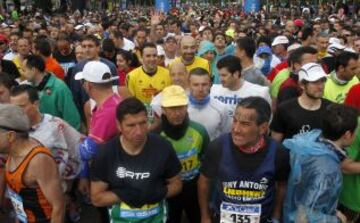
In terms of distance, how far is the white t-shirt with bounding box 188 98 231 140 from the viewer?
4746 mm

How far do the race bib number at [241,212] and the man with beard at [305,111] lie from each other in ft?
4.29

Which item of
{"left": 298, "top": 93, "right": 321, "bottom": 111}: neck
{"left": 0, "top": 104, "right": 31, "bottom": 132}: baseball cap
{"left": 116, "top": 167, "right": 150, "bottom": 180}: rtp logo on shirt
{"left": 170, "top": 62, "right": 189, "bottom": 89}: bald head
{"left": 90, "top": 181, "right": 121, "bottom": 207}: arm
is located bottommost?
{"left": 90, "top": 181, "right": 121, "bottom": 207}: arm

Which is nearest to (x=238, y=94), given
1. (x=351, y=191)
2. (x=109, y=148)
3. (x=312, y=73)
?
(x=312, y=73)

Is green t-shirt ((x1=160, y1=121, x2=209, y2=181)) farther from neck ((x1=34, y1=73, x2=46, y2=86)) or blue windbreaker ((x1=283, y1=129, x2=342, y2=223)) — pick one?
neck ((x1=34, y1=73, x2=46, y2=86))

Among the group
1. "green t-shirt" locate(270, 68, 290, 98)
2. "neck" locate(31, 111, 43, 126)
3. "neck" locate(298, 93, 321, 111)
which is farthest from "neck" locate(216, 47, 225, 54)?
"neck" locate(31, 111, 43, 126)

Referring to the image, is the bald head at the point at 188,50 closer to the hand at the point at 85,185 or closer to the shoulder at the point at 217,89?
the shoulder at the point at 217,89

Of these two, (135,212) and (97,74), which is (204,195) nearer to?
(135,212)

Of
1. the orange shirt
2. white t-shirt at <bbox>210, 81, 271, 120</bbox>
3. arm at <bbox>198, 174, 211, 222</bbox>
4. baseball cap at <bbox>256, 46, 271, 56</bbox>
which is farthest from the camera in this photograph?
baseball cap at <bbox>256, 46, 271, 56</bbox>

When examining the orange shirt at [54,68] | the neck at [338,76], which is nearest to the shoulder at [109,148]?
the neck at [338,76]

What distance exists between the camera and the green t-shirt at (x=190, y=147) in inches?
165

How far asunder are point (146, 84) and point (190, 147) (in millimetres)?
2761

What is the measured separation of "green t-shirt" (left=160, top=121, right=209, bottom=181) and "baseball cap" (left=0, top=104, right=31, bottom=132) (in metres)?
1.36

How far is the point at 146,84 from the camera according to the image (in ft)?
22.3

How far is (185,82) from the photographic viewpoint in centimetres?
558
